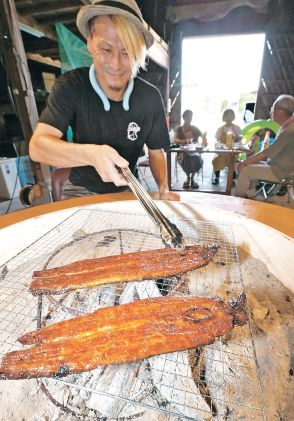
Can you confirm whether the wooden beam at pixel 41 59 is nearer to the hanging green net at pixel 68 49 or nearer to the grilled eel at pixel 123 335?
the hanging green net at pixel 68 49

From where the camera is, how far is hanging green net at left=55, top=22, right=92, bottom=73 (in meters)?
4.33

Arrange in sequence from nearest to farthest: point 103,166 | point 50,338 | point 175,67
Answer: point 50,338
point 103,166
point 175,67

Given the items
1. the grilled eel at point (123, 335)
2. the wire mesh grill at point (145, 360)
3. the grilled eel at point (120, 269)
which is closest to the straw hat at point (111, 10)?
the wire mesh grill at point (145, 360)

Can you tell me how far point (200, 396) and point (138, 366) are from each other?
0.89ft

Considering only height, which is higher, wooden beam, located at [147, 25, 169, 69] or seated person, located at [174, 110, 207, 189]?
wooden beam, located at [147, 25, 169, 69]

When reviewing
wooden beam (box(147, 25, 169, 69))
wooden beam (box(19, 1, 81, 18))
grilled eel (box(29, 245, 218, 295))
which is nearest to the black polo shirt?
grilled eel (box(29, 245, 218, 295))

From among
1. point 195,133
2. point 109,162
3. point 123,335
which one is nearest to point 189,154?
point 195,133

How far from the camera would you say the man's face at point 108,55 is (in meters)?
1.65

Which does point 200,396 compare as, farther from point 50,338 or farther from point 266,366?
point 50,338

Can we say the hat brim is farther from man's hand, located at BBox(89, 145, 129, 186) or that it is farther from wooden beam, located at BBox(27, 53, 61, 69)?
wooden beam, located at BBox(27, 53, 61, 69)

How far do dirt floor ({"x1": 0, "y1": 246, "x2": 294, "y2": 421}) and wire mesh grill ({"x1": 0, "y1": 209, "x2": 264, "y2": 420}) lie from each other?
42 millimetres

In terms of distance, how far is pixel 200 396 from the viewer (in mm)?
880

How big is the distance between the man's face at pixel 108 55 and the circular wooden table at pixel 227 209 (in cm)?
96

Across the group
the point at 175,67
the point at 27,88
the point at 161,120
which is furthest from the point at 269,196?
the point at 175,67
